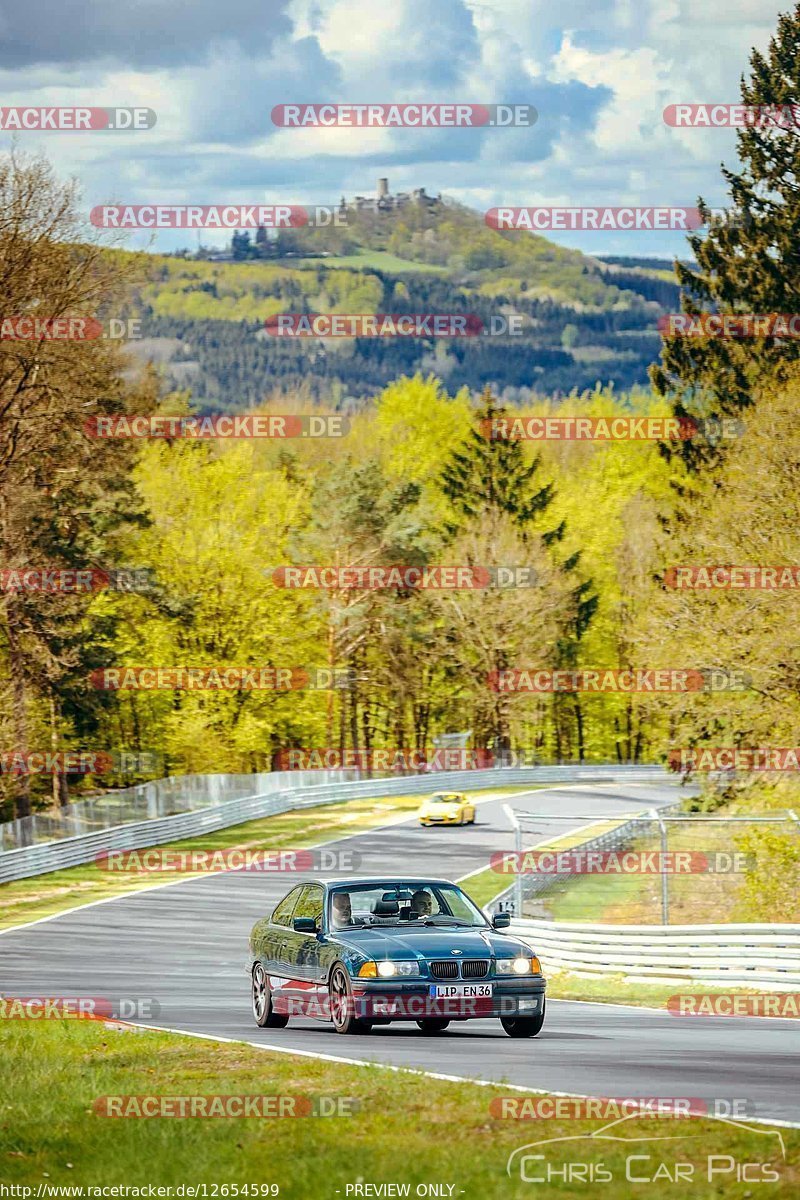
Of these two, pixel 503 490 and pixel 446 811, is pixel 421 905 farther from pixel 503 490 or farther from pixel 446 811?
pixel 503 490

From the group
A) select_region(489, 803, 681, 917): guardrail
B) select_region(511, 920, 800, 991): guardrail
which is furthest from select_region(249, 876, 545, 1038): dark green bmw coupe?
select_region(489, 803, 681, 917): guardrail

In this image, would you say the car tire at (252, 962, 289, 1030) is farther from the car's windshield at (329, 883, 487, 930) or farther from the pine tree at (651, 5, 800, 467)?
the pine tree at (651, 5, 800, 467)

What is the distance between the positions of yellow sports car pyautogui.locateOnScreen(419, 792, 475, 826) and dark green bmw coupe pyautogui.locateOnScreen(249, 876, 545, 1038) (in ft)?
131

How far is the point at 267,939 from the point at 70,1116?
6.31 metres

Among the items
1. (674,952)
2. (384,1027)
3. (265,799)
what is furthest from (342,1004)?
(265,799)

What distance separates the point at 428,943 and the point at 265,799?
4492cm

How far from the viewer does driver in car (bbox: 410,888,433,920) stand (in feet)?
50.1

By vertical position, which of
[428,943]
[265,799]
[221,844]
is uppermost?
[428,943]

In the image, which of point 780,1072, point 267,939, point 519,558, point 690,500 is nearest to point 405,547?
point 519,558

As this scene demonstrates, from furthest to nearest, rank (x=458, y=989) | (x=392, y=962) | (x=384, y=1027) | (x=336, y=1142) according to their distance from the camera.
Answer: (x=384, y=1027) < (x=392, y=962) < (x=458, y=989) < (x=336, y=1142)

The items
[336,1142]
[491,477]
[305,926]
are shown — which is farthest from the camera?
[491,477]

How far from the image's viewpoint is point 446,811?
56.0 meters

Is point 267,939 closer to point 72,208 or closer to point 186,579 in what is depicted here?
point 72,208

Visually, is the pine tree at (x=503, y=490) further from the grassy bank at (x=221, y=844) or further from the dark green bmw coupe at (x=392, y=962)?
the dark green bmw coupe at (x=392, y=962)
